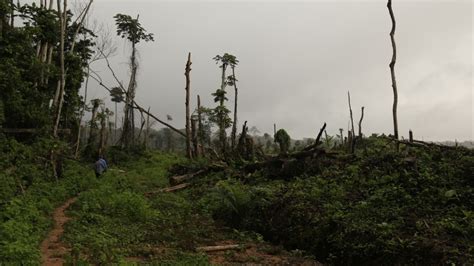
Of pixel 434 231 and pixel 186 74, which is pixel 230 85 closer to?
pixel 186 74

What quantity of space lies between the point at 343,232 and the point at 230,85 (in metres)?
32.4

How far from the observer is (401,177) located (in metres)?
10.1

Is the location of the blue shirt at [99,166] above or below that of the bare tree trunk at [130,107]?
below

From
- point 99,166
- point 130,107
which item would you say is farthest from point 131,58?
point 99,166

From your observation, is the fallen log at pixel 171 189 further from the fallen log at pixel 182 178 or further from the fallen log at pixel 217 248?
the fallen log at pixel 217 248

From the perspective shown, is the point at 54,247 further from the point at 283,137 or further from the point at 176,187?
the point at 283,137

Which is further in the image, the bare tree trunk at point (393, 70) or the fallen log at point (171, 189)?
the fallen log at point (171, 189)

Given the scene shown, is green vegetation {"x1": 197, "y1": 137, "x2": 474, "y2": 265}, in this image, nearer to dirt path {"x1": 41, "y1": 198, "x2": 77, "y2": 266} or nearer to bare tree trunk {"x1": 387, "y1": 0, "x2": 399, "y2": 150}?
bare tree trunk {"x1": 387, "y1": 0, "x2": 399, "y2": 150}

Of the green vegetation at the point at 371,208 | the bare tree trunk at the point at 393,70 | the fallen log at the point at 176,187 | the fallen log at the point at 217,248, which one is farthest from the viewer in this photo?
the fallen log at the point at 176,187

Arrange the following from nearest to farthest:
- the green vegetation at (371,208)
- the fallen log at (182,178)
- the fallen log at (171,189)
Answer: the green vegetation at (371,208) < the fallen log at (171,189) < the fallen log at (182,178)

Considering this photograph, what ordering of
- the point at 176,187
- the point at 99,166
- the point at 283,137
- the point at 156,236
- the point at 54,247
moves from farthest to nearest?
the point at 283,137
the point at 99,166
the point at 176,187
the point at 156,236
the point at 54,247

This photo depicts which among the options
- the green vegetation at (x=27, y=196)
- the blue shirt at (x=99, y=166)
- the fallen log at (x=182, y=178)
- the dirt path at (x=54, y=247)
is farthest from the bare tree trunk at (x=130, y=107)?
the dirt path at (x=54, y=247)

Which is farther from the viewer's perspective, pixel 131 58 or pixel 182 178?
pixel 131 58

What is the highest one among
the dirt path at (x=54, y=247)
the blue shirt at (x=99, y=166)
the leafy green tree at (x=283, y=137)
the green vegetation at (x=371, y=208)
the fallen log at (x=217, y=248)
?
the leafy green tree at (x=283, y=137)
